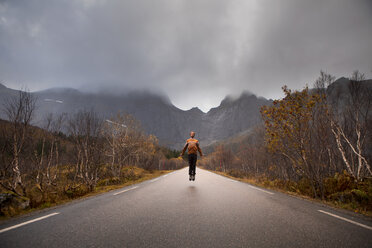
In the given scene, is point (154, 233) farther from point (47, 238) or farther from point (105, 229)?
point (47, 238)

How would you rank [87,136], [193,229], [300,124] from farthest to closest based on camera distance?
[87,136] → [300,124] → [193,229]

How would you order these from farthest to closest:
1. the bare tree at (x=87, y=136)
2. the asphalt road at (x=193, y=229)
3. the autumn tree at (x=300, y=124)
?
the bare tree at (x=87, y=136) → the autumn tree at (x=300, y=124) → the asphalt road at (x=193, y=229)

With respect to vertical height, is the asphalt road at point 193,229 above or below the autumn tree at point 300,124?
below

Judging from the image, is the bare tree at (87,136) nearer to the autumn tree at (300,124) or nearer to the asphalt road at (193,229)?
the asphalt road at (193,229)

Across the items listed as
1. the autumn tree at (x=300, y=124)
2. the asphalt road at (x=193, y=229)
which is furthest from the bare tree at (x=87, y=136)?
the autumn tree at (x=300, y=124)

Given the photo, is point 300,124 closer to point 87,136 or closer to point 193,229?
point 193,229

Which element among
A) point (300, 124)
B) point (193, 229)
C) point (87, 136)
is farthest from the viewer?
point (87, 136)

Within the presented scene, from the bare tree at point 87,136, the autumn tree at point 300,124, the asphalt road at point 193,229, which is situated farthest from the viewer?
the bare tree at point 87,136

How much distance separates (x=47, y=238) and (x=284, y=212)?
4.26 m

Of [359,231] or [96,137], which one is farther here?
[96,137]

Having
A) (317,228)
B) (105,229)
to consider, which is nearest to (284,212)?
(317,228)

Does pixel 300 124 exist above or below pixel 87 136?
above

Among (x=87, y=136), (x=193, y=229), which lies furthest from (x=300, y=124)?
(x=87, y=136)

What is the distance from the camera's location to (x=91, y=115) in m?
12.2
